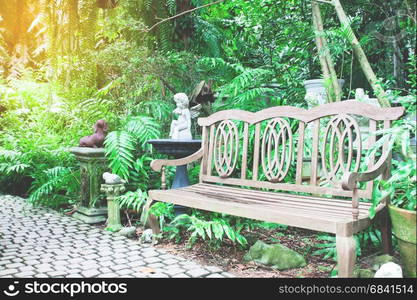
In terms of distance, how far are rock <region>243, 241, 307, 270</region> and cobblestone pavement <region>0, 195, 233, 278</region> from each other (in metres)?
0.34

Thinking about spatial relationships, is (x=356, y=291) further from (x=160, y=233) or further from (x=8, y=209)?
(x=8, y=209)

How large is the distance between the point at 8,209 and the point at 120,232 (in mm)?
2159

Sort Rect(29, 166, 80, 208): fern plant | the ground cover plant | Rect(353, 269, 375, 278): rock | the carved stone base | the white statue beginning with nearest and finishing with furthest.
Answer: Rect(353, 269, 375, 278): rock, the ground cover plant, the white statue, the carved stone base, Rect(29, 166, 80, 208): fern plant

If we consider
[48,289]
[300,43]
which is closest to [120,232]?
[48,289]

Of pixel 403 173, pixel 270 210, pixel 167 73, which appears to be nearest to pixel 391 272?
pixel 403 173

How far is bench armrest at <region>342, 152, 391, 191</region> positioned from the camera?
2.21m

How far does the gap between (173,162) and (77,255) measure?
3.82 ft

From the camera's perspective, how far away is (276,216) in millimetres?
2527

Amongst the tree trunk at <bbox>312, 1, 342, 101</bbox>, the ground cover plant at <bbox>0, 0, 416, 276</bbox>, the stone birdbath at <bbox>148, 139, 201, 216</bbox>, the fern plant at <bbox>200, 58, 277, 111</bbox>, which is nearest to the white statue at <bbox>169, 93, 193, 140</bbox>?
the stone birdbath at <bbox>148, 139, 201, 216</bbox>

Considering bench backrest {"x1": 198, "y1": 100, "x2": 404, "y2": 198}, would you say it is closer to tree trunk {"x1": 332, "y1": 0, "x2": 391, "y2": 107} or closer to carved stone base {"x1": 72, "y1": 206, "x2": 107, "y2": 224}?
tree trunk {"x1": 332, "y1": 0, "x2": 391, "y2": 107}

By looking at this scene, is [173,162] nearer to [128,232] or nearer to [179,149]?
[179,149]

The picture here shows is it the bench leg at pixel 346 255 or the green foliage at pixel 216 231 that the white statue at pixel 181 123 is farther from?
the bench leg at pixel 346 255

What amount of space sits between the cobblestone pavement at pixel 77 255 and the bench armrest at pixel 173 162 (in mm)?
728

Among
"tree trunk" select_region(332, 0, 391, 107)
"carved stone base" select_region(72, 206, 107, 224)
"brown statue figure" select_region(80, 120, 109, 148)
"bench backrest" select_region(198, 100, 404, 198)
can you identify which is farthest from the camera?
"brown statue figure" select_region(80, 120, 109, 148)
